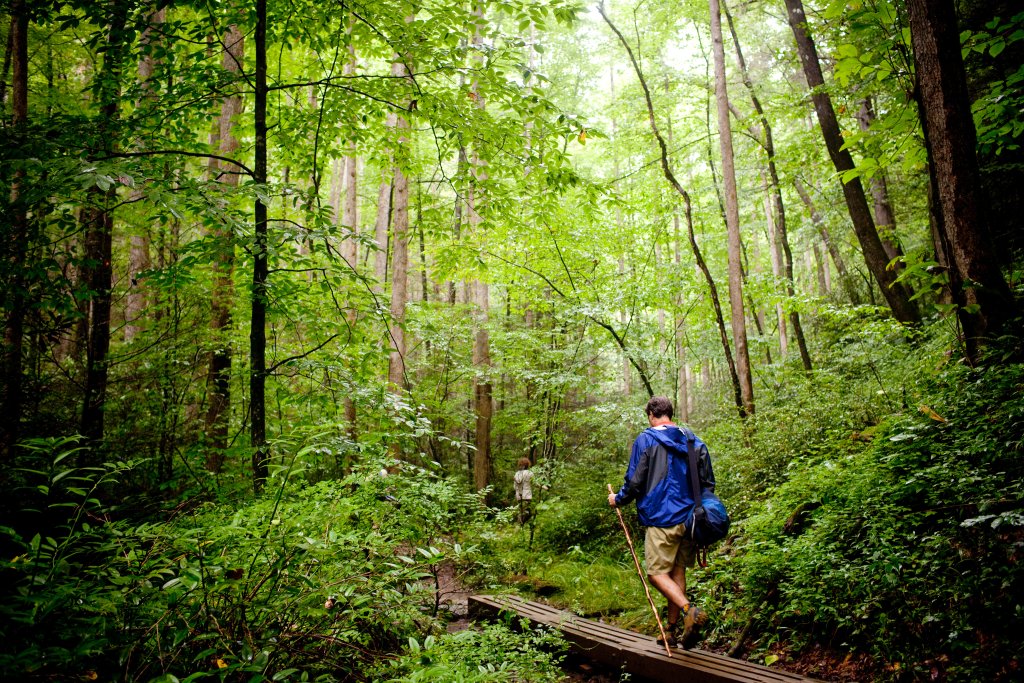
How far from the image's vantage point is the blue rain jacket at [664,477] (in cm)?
459

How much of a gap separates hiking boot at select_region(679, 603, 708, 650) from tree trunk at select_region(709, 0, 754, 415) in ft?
21.0

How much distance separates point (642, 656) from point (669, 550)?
0.92m

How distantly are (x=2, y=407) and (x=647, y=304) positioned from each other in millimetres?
10204

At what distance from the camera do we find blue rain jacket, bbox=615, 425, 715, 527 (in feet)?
15.1

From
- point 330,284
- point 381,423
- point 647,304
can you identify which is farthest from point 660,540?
point 647,304

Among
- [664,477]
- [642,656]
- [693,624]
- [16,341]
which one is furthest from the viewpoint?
[16,341]

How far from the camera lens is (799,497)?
5832mm

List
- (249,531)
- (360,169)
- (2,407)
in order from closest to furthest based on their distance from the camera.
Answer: (249,531) < (2,407) < (360,169)

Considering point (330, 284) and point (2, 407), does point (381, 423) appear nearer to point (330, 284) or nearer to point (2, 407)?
point (330, 284)

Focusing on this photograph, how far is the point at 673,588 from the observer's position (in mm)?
4555

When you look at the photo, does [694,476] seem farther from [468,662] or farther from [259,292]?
[259,292]

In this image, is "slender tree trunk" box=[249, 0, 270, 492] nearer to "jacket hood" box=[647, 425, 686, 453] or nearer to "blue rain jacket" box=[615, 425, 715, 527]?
"blue rain jacket" box=[615, 425, 715, 527]

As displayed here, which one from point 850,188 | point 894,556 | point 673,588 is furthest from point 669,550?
point 850,188

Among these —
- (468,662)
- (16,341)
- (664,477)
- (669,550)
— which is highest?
(16,341)
